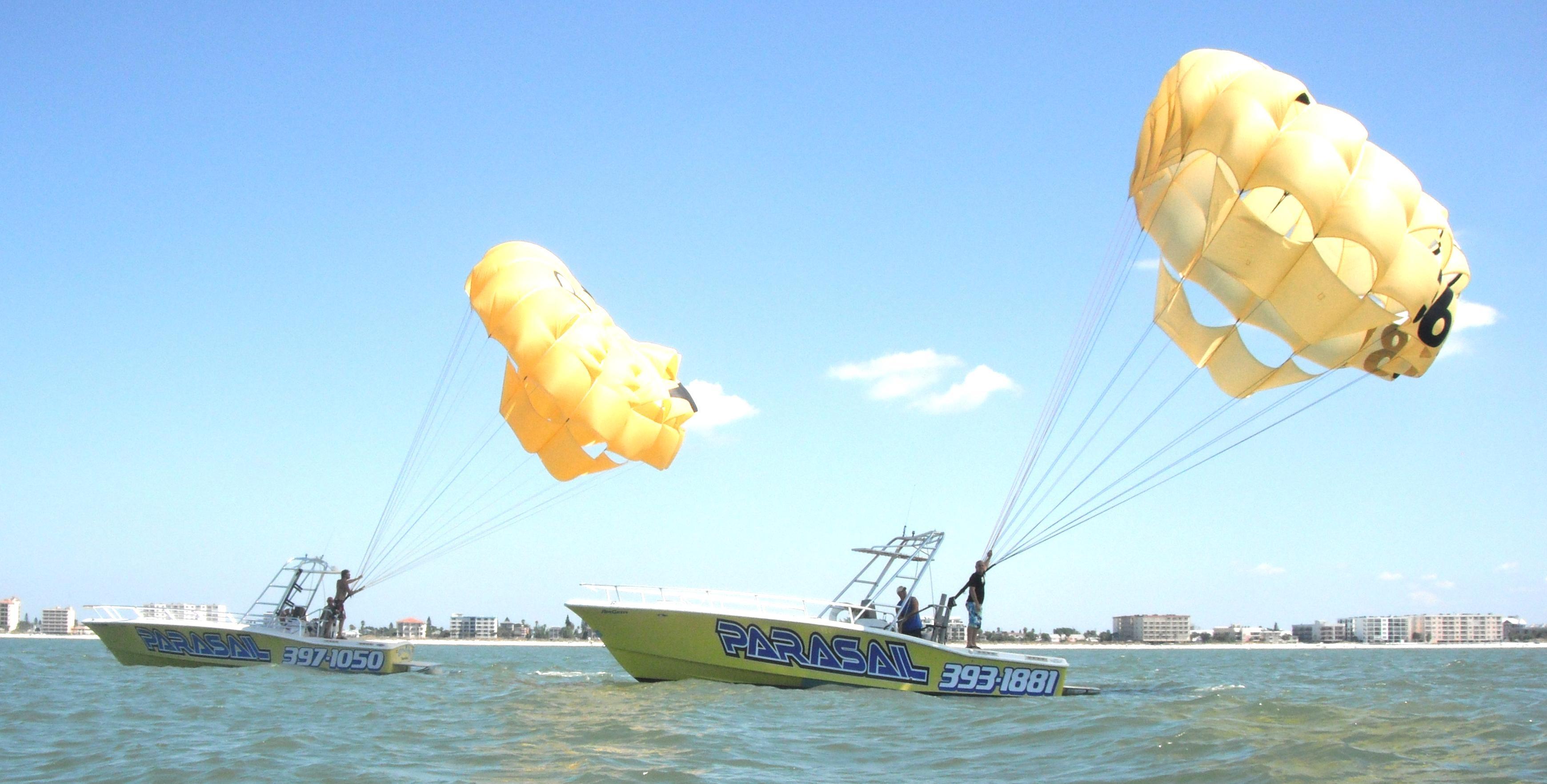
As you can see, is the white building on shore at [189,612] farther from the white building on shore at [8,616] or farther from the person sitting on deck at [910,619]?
the white building on shore at [8,616]

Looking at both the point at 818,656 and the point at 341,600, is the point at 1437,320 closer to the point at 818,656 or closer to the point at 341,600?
the point at 818,656

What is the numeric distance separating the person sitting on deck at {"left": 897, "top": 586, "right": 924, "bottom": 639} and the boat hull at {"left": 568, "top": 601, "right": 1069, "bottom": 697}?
56 cm

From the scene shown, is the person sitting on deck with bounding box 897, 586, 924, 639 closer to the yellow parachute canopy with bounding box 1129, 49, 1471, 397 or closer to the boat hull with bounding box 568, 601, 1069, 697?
the boat hull with bounding box 568, 601, 1069, 697

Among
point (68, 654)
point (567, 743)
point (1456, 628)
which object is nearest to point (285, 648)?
point (567, 743)

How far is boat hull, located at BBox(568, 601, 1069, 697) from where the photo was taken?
13891 millimetres

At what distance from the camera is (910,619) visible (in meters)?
14.5

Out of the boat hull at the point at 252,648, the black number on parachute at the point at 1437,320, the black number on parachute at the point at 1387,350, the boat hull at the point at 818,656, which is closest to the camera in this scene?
the black number on parachute at the point at 1437,320

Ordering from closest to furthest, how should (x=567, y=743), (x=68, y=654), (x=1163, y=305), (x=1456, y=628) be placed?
1. (x=567, y=743)
2. (x=1163, y=305)
3. (x=68, y=654)
4. (x=1456, y=628)

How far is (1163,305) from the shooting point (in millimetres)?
13500

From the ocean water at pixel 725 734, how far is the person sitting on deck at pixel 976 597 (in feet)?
3.15

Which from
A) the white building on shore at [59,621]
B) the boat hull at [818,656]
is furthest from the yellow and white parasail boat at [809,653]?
the white building on shore at [59,621]

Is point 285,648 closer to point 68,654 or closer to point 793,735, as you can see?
point 793,735

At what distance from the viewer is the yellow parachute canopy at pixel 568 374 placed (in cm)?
1541

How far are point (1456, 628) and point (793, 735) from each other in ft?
367
